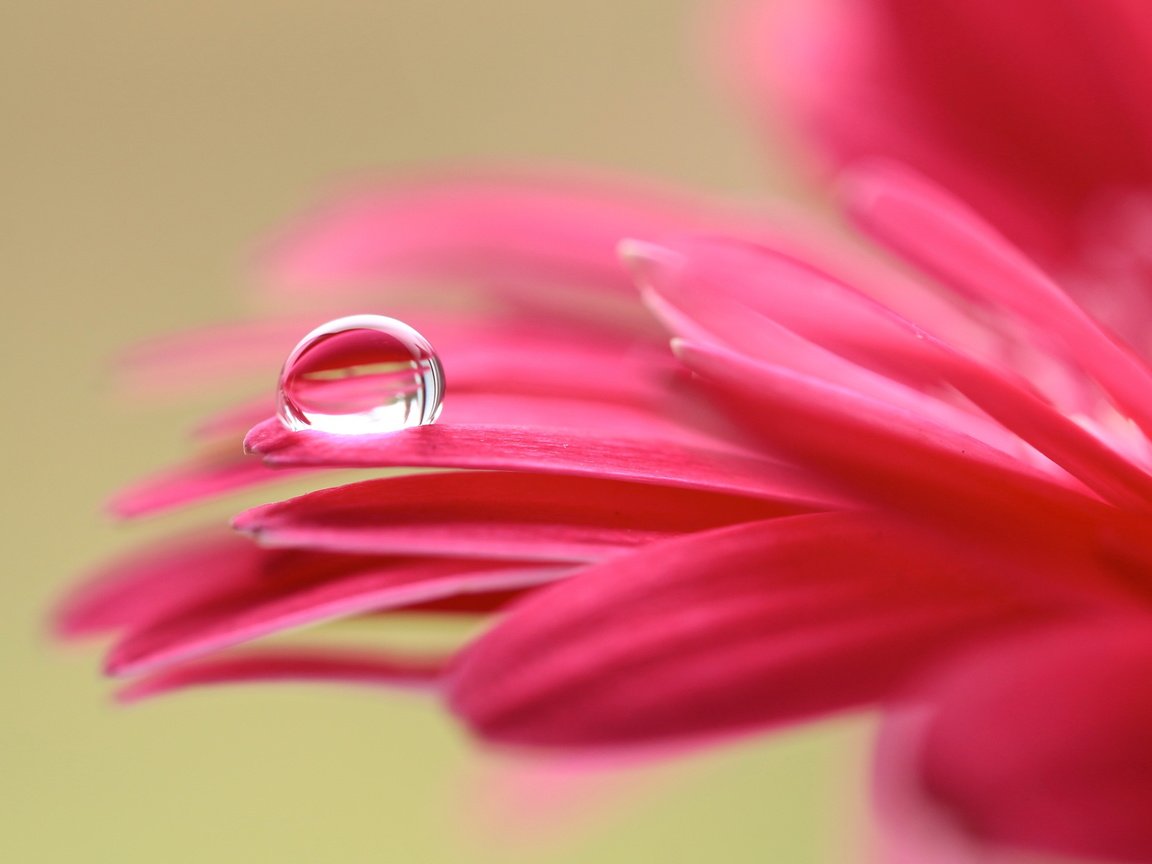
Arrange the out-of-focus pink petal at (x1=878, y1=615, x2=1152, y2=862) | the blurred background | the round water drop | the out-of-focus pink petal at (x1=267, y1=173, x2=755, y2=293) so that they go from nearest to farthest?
the out-of-focus pink petal at (x1=878, y1=615, x2=1152, y2=862) → the round water drop → the out-of-focus pink petal at (x1=267, y1=173, x2=755, y2=293) → the blurred background

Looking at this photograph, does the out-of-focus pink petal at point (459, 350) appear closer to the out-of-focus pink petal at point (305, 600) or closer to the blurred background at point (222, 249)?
the out-of-focus pink petal at point (305, 600)

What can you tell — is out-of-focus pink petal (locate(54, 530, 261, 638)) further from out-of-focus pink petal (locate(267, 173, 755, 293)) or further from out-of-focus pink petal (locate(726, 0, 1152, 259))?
out-of-focus pink petal (locate(726, 0, 1152, 259))

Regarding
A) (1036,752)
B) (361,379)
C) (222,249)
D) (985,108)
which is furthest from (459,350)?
(222,249)

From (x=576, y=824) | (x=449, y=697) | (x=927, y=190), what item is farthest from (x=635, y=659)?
(x=576, y=824)

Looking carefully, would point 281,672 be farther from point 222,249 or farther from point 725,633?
point 222,249

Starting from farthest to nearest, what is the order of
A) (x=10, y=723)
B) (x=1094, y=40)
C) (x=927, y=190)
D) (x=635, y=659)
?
(x=10, y=723) < (x=1094, y=40) < (x=927, y=190) < (x=635, y=659)

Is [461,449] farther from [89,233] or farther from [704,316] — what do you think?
[89,233]

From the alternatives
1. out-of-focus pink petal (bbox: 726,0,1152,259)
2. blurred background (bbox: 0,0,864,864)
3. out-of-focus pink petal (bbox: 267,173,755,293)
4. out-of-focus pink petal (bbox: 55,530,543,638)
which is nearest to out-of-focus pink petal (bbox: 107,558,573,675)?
out-of-focus pink petal (bbox: 55,530,543,638)
